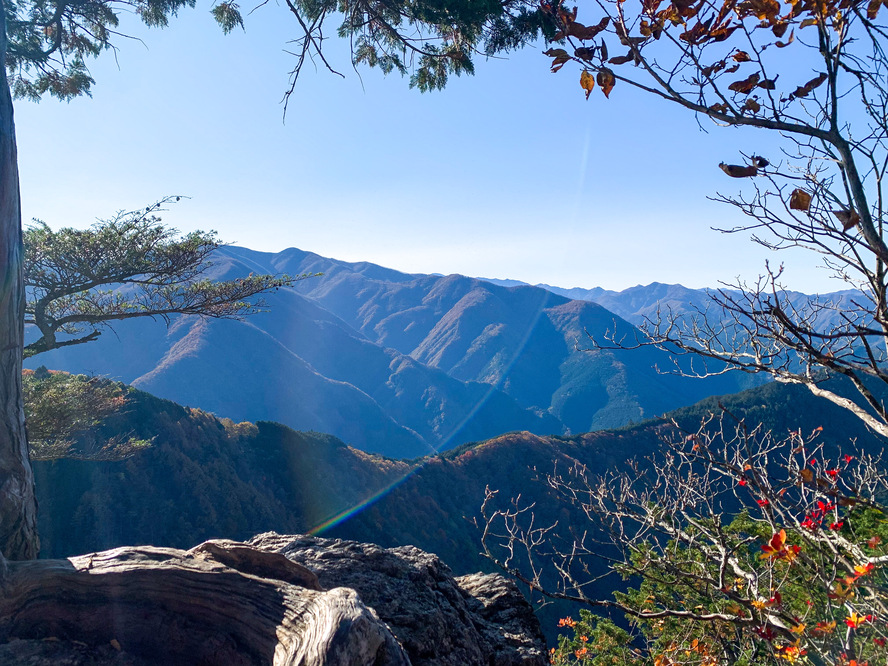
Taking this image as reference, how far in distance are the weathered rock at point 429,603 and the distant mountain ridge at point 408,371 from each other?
64.2m

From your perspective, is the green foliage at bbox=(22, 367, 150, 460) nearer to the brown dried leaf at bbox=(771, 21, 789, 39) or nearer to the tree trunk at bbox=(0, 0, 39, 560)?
the tree trunk at bbox=(0, 0, 39, 560)

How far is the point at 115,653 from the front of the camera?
101 inches

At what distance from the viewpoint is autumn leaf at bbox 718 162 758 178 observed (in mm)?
1770

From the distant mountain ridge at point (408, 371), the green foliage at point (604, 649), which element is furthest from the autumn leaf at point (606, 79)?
the distant mountain ridge at point (408, 371)

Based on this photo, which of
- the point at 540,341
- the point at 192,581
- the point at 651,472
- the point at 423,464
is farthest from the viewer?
the point at 540,341

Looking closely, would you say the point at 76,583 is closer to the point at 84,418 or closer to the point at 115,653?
the point at 115,653

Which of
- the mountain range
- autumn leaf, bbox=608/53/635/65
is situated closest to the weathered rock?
autumn leaf, bbox=608/53/635/65

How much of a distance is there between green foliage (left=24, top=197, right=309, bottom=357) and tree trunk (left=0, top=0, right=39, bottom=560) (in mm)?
2760

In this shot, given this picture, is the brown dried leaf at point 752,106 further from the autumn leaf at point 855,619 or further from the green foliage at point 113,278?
the green foliage at point 113,278

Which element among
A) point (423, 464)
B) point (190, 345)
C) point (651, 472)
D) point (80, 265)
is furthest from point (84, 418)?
point (190, 345)

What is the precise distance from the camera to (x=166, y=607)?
2713 millimetres

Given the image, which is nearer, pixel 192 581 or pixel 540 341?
pixel 192 581

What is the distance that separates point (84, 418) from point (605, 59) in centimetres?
991

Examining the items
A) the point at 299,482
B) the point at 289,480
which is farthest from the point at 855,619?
the point at 299,482
